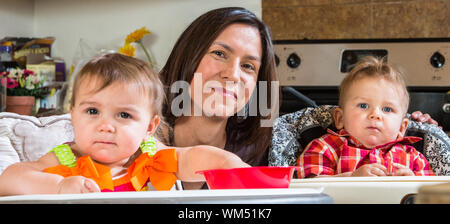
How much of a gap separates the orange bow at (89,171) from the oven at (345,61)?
0.67m

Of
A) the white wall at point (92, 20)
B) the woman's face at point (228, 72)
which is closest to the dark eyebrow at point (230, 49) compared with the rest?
the woman's face at point (228, 72)

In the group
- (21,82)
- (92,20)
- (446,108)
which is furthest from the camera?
(92,20)

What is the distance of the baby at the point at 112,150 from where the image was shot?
0.39 metres

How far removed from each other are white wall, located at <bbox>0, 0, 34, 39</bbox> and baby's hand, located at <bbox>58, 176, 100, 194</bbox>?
0.81 metres

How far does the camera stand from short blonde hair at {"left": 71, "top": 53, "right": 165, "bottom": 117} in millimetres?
398

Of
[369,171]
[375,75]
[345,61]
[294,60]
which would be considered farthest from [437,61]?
[369,171]

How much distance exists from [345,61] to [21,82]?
67 centimetres

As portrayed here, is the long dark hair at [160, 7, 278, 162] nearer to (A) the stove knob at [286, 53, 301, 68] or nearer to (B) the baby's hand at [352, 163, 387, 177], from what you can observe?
(B) the baby's hand at [352, 163, 387, 177]

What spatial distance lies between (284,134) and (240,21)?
175mm

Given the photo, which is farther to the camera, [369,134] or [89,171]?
[369,134]

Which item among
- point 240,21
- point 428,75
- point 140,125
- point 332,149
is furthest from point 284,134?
point 428,75

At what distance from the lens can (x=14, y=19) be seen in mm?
1068

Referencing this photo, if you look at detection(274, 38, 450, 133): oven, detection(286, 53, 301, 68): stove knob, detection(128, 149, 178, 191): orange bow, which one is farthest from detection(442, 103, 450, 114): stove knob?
detection(128, 149, 178, 191): orange bow

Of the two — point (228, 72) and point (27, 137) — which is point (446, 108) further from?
point (27, 137)
